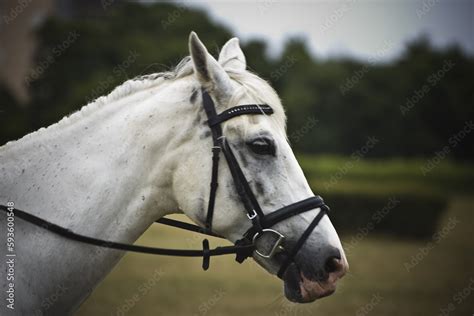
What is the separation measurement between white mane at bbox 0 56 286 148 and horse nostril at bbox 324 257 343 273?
0.89 m

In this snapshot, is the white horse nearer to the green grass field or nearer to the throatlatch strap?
the throatlatch strap

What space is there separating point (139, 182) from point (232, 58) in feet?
3.90

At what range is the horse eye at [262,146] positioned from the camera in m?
2.98

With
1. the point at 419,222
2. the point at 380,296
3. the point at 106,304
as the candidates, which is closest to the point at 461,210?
the point at 419,222

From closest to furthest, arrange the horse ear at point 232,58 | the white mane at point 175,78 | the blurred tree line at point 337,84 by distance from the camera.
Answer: the white mane at point 175,78 < the horse ear at point 232,58 < the blurred tree line at point 337,84

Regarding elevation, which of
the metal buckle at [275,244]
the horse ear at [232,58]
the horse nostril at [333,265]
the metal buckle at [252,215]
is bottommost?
the horse nostril at [333,265]

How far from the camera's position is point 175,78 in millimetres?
3340

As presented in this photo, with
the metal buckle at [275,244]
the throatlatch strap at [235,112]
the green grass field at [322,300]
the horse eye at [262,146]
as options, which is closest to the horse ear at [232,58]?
the throatlatch strap at [235,112]

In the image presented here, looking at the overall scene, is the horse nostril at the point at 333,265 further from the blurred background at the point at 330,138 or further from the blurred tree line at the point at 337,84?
the blurred tree line at the point at 337,84

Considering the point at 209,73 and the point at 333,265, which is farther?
the point at 209,73

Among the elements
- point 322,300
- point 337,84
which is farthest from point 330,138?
point 322,300

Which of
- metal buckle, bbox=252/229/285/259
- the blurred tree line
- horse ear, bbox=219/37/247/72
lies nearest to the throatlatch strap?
horse ear, bbox=219/37/247/72

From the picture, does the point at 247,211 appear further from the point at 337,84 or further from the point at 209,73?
the point at 337,84

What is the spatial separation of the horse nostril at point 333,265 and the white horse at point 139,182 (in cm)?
1
